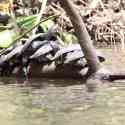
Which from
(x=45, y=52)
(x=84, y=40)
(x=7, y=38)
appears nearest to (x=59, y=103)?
(x=84, y=40)

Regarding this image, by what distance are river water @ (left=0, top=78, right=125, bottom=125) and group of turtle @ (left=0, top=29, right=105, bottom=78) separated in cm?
17

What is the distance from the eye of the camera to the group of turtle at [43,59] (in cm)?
681

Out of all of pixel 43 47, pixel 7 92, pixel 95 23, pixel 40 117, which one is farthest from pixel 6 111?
pixel 95 23

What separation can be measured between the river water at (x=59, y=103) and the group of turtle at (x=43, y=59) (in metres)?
0.17

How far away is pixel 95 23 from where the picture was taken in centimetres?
1092

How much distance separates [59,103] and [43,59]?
1.75 metres

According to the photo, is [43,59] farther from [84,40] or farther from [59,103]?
[59,103]

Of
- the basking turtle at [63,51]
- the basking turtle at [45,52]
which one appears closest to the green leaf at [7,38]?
the basking turtle at [45,52]

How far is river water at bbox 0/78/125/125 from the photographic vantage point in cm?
455

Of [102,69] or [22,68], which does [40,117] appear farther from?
[22,68]

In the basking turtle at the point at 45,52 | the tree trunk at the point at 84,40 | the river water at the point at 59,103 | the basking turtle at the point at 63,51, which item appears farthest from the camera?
the basking turtle at the point at 45,52

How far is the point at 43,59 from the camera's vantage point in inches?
274

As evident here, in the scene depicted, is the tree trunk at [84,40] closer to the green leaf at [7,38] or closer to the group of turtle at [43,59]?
the group of turtle at [43,59]

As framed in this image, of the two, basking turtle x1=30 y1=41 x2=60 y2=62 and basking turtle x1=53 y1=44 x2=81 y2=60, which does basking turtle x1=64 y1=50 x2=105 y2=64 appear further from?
basking turtle x1=30 y1=41 x2=60 y2=62
